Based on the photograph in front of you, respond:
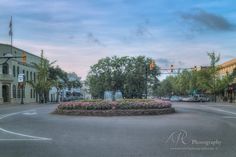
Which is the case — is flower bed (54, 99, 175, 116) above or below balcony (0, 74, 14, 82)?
below

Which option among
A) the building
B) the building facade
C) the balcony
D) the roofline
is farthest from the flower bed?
the roofline

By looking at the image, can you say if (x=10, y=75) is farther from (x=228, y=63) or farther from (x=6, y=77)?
(x=228, y=63)

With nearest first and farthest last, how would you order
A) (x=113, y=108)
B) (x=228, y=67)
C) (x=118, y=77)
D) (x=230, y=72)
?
1. (x=113, y=108)
2. (x=118, y=77)
3. (x=230, y=72)
4. (x=228, y=67)

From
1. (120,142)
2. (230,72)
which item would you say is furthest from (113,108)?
(230,72)

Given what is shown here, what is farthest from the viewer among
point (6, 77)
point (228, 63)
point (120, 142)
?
point (228, 63)

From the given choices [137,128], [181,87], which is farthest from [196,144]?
[181,87]

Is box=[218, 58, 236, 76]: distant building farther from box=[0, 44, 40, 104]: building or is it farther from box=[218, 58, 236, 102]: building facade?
box=[0, 44, 40, 104]: building

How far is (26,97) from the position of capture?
309 ft

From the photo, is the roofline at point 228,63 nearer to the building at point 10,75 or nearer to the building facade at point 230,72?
the building facade at point 230,72

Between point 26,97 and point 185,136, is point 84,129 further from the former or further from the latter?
point 26,97

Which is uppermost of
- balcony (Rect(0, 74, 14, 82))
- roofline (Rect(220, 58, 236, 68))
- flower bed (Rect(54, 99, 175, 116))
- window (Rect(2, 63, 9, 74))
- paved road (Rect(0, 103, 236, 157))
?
roofline (Rect(220, 58, 236, 68))

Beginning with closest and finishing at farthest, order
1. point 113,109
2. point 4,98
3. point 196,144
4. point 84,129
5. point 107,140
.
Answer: point 196,144
point 107,140
point 84,129
point 113,109
point 4,98

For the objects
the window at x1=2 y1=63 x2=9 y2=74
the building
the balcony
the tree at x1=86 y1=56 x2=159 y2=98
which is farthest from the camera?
the tree at x1=86 y1=56 x2=159 y2=98

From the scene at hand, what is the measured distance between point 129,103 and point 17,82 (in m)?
57.3
